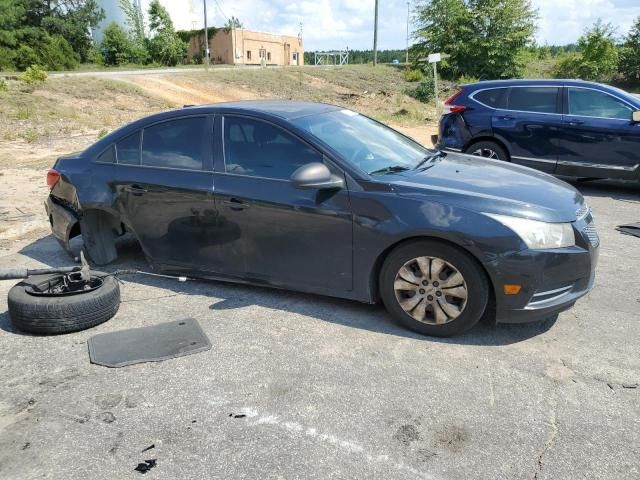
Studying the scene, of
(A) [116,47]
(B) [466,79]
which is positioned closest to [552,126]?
(B) [466,79]

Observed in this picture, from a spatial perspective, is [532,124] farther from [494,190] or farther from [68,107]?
[68,107]

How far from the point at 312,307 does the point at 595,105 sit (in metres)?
6.32

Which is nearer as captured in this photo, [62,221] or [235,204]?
[235,204]

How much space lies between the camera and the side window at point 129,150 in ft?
15.6

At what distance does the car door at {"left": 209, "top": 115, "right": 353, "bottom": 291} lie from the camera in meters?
3.96

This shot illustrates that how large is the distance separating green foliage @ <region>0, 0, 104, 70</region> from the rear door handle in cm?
4605

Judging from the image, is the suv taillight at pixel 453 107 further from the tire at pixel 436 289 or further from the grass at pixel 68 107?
the grass at pixel 68 107

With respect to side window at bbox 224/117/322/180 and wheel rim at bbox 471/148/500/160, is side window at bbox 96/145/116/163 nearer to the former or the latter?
side window at bbox 224/117/322/180

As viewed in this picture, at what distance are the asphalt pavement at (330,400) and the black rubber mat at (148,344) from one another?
84mm

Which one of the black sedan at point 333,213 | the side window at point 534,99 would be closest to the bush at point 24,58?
the side window at point 534,99

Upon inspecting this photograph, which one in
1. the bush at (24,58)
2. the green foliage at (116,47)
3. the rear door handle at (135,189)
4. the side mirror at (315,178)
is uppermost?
the green foliage at (116,47)

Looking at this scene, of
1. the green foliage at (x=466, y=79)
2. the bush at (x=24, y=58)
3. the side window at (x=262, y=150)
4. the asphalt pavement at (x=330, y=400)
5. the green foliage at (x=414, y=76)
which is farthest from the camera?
the bush at (x=24, y=58)

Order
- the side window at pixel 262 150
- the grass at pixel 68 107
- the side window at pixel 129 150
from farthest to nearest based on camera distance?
1. the grass at pixel 68 107
2. the side window at pixel 129 150
3. the side window at pixel 262 150

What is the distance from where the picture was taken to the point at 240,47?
68.6 metres
